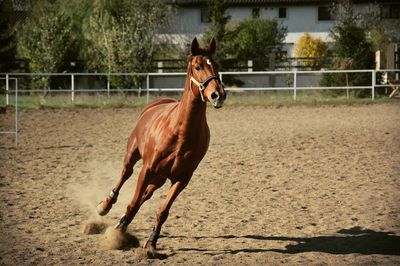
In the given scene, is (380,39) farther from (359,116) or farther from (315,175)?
(315,175)

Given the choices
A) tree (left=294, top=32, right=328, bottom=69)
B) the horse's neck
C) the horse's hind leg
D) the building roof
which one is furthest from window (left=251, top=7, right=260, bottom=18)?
the horse's neck

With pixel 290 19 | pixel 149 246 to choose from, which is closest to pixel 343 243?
pixel 149 246

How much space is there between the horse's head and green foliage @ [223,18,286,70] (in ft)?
93.4

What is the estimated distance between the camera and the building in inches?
1625

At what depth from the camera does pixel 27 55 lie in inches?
1107

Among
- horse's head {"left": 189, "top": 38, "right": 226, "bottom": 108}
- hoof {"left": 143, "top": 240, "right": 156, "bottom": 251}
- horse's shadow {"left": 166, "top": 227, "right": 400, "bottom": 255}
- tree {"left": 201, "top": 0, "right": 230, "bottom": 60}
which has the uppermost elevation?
tree {"left": 201, "top": 0, "right": 230, "bottom": 60}

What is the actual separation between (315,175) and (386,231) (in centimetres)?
316

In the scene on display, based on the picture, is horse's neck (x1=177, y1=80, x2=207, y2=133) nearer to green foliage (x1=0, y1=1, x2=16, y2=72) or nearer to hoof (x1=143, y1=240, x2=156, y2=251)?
hoof (x1=143, y1=240, x2=156, y2=251)

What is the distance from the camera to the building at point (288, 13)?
4128cm

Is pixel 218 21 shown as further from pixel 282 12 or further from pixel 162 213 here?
pixel 162 213

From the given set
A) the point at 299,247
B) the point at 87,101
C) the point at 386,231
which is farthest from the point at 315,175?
the point at 87,101

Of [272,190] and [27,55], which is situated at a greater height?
[27,55]

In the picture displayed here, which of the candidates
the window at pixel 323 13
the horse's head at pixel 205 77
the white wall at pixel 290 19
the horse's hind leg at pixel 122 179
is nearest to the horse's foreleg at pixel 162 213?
the horse's head at pixel 205 77

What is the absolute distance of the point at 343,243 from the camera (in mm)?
5844
